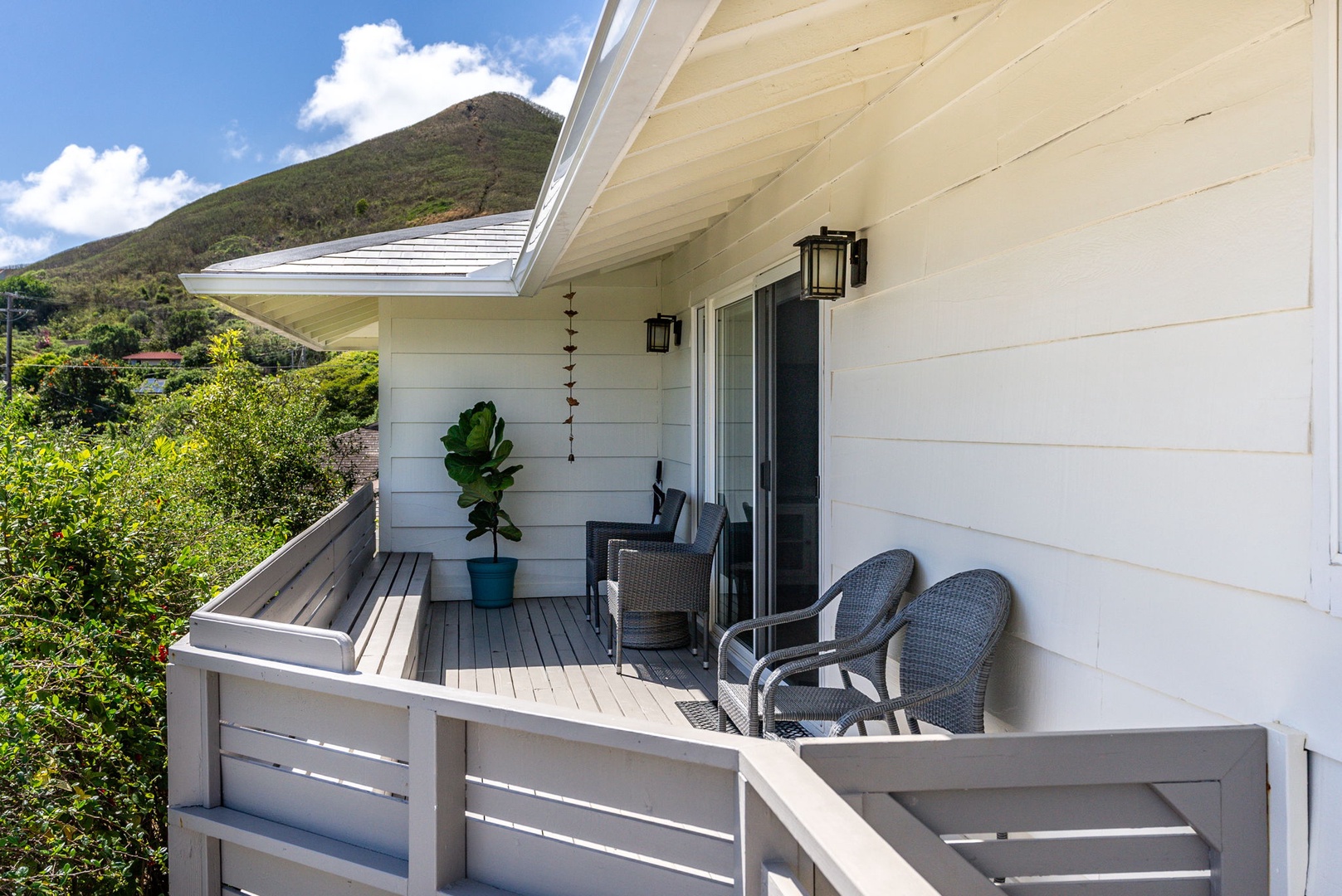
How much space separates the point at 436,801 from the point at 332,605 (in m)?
3.06

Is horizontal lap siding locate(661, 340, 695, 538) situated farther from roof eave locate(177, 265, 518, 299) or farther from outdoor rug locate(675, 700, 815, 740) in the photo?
outdoor rug locate(675, 700, 815, 740)

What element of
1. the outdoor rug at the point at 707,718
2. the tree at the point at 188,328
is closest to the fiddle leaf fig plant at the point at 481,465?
the outdoor rug at the point at 707,718

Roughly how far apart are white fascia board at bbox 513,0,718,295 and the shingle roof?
2805 millimetres

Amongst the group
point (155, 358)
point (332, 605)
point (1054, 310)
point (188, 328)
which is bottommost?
point (332, 605)

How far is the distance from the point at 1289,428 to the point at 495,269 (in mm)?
5268

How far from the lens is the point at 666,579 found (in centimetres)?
512

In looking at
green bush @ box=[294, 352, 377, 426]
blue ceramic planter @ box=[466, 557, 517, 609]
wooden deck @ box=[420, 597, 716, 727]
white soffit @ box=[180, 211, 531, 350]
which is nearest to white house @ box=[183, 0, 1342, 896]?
wooden deck @ box=[420, 597, 716, 727]

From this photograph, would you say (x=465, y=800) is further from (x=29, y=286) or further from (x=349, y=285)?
(x=29, y=286)

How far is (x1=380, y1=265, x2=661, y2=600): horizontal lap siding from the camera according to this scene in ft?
23.3

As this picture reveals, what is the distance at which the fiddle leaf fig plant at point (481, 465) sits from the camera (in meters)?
6.77

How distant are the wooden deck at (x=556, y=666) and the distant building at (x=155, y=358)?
39.8 m

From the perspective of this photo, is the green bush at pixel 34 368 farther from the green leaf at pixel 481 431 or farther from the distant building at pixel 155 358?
the green leaf at pixel 481 431

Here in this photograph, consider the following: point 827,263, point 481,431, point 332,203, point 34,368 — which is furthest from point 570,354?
point 332,203

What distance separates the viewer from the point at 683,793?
1657 mm
